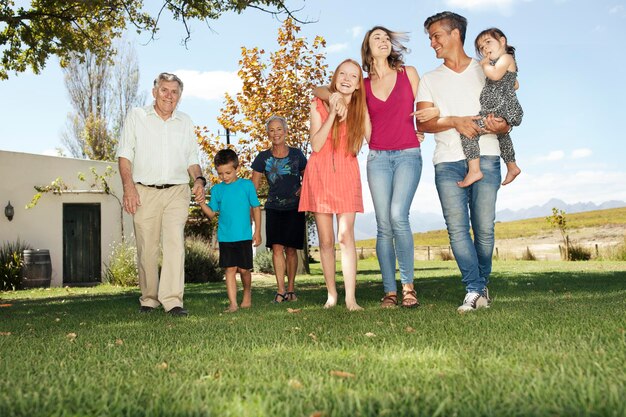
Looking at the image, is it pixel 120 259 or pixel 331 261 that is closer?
pixel 331 261

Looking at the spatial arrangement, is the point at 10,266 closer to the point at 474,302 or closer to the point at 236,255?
the point at 236,255

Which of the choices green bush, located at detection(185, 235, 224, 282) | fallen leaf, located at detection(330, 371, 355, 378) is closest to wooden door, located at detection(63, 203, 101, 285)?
green bush, located at detection(185, 235, 224, 282)

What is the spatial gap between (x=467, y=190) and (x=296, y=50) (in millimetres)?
17166

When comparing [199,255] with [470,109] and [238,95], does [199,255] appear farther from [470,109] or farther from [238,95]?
[470,109]

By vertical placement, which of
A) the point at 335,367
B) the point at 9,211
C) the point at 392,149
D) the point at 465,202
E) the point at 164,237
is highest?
the point at 9,211

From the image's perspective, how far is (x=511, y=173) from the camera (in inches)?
235

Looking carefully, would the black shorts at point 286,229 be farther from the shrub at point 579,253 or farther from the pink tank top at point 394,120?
the shrub at point 579,253

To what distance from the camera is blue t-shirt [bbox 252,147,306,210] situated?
7.45 metres

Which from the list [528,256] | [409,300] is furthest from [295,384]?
[528,256]

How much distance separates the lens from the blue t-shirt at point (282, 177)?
24.4 ft

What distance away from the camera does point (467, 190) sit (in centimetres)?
572

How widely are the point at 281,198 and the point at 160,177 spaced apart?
4.85ft

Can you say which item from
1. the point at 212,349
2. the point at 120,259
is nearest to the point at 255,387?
the point at 212,349

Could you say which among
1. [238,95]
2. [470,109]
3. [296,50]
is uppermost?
[296,50]
